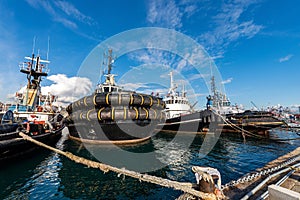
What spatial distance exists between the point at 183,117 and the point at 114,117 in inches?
518

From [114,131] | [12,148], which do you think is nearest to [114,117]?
[114,131]

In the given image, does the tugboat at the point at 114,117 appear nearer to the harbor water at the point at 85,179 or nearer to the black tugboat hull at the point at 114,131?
the black tugboat hull at the point at 114,131

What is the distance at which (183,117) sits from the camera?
21.8m

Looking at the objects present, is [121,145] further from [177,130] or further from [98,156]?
[177,130]

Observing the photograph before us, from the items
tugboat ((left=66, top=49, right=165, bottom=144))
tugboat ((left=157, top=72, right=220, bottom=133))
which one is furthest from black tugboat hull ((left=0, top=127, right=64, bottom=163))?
tugboat ((left=157, top=72, right=220, bottom=133))

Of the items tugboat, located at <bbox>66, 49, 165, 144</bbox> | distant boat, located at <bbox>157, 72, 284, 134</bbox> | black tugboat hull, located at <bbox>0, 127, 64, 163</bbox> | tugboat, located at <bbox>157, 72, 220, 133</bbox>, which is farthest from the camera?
tugboat, located at <bbox>157, 72, 220, 133</bbox>

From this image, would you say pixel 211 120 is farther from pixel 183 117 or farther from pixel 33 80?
pixel 33 80

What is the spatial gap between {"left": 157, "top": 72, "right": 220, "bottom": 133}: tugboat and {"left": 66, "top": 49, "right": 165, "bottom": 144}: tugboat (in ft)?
25.0

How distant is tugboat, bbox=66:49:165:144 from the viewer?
1134cm

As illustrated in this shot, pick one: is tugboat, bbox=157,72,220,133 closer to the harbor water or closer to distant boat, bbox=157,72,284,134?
distant boat, bbox=157,72,284,134

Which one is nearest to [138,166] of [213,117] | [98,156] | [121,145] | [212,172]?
[98,156]

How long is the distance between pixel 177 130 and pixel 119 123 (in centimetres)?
1428

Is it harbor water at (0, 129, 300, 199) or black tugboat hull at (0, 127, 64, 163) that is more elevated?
black tugboat hull at (0, 127, 64, 163)

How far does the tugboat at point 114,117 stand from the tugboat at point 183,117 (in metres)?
7.62
